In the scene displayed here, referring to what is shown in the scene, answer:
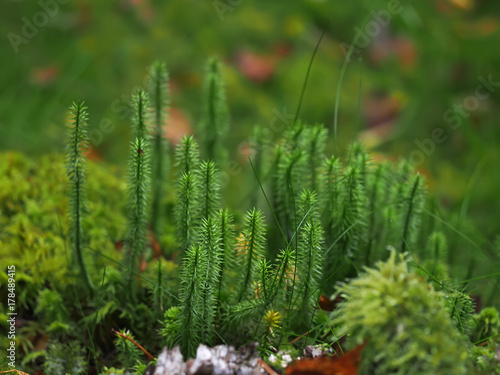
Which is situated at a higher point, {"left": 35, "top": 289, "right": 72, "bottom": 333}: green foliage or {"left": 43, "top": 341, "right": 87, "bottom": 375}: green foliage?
{"left": 35, "top": 289, "right": 72, "bottom": 333}: green foliage

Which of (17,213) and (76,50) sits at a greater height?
(76,50)

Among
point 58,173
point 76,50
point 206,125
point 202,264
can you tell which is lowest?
point 202,264

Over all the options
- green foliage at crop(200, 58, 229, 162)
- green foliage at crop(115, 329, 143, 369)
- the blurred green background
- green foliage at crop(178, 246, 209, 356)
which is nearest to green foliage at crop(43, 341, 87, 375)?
green foliage at crop(115, 329, 143, 369)

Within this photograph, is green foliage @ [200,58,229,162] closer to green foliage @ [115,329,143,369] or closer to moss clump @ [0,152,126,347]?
moss clump @ [0,152,126,347]

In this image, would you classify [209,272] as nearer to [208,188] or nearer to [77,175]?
[208,188]

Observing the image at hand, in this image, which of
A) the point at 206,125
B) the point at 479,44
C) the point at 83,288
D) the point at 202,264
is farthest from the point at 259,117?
the point at 202,264

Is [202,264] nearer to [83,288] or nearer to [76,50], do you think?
[83,288]

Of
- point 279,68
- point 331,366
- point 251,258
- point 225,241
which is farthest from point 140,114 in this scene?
point 279,68
